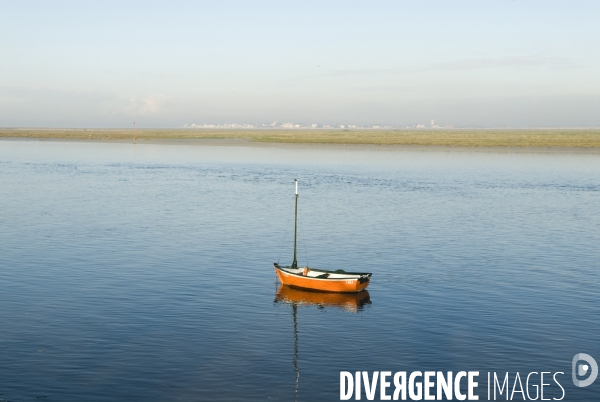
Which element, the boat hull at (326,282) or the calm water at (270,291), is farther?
the boat hull at (326,282)

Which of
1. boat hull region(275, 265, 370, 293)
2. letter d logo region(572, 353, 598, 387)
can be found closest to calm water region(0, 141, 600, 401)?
letter d logo region(572, 353, 598, 387)

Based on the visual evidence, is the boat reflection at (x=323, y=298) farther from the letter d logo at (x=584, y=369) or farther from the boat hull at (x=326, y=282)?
the letter d logo at (x=584, y=369)

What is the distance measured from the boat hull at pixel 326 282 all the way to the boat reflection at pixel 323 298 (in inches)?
13.5

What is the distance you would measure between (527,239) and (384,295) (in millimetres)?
27819

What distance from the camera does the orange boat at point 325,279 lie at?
151 ft

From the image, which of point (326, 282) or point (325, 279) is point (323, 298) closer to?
point (326, 282)

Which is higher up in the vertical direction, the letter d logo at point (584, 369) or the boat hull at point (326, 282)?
the boat hull at point (326, 282)

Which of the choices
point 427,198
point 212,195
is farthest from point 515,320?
point 212,195

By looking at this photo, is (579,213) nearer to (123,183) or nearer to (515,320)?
(515,320)

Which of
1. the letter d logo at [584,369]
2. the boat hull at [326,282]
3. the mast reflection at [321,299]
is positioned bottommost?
the mast reflection at [321,299]

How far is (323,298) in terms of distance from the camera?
46.2 meters

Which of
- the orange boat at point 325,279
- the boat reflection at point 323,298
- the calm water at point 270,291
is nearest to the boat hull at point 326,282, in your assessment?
the orange boat at point 325,279

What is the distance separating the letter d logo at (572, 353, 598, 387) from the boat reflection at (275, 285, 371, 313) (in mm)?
13592

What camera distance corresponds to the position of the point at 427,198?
101 meters
